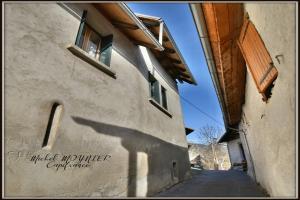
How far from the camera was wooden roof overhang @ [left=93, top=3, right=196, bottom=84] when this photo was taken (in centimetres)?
561

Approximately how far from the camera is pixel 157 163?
620 centimetres

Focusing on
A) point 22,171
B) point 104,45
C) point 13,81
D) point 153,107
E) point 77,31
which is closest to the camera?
point 22,171

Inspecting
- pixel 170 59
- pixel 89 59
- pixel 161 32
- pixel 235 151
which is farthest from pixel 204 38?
pixel 235 151

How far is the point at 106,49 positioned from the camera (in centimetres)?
547

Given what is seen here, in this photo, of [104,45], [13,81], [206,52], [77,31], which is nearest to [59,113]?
[13,81]

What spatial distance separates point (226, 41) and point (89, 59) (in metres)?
3.10

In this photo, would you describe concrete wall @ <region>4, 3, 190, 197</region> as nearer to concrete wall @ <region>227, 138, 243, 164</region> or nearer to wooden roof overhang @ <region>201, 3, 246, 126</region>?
wooden roof overhang @ <region>201, 3, 246, 126</region>

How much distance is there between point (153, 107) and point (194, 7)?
14.4 ft

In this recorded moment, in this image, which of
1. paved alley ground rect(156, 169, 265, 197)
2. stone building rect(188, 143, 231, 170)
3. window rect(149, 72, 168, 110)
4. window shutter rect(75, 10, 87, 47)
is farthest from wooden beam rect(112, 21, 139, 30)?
stone building rect(188, 143, 231, 170)

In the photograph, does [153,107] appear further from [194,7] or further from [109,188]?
[194,7]

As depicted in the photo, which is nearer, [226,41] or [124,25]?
[226,41]

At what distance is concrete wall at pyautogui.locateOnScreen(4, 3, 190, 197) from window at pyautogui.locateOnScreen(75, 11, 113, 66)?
191 mm

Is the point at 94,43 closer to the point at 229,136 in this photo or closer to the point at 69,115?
the point at 69,115

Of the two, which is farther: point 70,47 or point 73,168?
point 70,47
